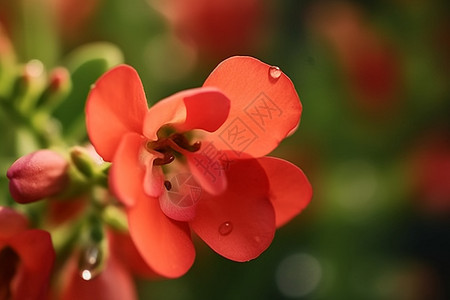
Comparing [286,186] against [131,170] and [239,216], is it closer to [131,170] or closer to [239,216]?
[239,216]

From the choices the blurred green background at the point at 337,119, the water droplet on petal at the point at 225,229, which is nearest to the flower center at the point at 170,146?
the water droplet on petal at the point at 225,229

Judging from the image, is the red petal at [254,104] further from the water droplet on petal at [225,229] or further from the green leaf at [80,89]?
the green leaf at [80,89]

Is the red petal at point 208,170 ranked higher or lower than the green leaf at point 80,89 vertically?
higher

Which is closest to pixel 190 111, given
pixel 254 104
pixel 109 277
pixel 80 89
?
pixel 254 104

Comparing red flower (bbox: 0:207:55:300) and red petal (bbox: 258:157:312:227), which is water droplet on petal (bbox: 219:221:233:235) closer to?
red petal (bbox: 258:157:312:227)

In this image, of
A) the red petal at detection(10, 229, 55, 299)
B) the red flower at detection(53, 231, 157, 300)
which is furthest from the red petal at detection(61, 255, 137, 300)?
the red petal at detection(10, 229, 55, 299)

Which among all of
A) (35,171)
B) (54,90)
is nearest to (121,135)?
(35,171)
